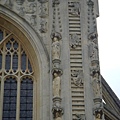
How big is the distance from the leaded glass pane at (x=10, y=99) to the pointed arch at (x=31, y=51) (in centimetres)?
21

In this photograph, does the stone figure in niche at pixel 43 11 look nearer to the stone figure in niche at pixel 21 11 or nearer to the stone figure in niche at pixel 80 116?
the stone figure in niche at pixel 21 11

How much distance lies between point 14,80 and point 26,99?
3.69ft

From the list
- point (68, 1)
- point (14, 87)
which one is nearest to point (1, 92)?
point (14, 87)

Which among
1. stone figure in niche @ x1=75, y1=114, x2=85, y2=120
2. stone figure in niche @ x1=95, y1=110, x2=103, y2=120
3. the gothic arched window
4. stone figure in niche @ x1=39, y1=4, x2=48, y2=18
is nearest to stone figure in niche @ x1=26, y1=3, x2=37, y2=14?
stone figure in niche @ x1=39, y1=4, x2=48, y2=18

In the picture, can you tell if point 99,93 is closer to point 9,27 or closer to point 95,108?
point 95,108

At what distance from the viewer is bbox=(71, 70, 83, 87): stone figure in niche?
20.1m

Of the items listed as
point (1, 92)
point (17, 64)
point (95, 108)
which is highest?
point (17, 64)

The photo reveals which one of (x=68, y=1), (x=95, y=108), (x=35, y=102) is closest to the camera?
(x=95, y=108)

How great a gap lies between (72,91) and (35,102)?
198 cm

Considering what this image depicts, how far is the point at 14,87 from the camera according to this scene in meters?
21.2

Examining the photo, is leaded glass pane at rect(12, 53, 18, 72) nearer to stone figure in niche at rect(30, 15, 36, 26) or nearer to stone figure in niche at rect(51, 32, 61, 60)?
stone figure in niche at rect(30, 15, 36, 26)

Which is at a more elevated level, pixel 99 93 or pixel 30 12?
pixel 30 12

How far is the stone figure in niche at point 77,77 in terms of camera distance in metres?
20.1

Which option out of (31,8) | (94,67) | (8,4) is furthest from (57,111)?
(8,4)
